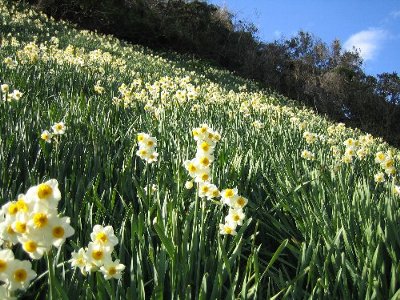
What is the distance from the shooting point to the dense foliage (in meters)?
21.5

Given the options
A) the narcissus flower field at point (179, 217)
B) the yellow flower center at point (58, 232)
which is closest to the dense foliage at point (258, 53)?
the narcissus flower field at point (179, 217)

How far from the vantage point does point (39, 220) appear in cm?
77

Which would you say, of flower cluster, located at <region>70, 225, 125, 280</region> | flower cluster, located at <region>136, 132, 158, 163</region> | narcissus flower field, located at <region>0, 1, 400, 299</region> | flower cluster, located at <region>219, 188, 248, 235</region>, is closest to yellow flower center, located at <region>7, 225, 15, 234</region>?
narcissus flower field, located at <region>0, 1, 400, 299</region>

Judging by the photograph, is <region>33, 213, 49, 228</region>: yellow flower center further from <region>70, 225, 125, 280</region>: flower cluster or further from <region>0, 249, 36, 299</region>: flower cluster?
<region>70, 225, 125, 280</region>: flower cluster

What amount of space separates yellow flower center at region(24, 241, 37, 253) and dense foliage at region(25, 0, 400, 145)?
66.0 feet

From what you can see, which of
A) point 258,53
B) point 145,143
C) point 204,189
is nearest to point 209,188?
point 204,189

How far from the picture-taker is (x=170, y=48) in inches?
936

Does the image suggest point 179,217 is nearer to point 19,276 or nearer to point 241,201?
point 241,201

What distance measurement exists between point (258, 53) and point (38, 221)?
27.8 meters

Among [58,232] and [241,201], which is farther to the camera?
[241,201]

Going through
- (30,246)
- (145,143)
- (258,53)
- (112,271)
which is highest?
(258,53)

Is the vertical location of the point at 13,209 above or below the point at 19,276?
above

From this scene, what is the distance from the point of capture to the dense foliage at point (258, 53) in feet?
70.6

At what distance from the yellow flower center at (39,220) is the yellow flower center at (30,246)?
0.04 metres
